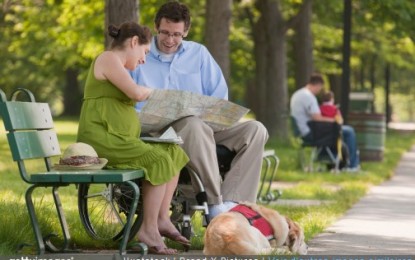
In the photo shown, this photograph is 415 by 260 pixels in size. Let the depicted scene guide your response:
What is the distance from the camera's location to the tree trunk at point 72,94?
169 feet

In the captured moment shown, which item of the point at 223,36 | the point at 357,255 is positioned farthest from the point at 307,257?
the point at 223,36

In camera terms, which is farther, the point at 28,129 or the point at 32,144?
the point at 28,129

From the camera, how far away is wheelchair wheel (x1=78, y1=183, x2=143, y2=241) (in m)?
8.44

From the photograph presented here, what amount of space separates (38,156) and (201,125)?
1221 mm

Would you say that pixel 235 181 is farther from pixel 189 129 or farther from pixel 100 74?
pixel 100 74

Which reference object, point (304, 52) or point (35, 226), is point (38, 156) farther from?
point (304, 52)

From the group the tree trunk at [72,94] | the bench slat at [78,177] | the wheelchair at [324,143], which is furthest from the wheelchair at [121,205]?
the tree trunk at [72,94]

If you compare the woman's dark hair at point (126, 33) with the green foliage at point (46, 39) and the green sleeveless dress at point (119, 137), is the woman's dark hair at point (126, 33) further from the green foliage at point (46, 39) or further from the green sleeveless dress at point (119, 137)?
the green foliage at point (46, 39)

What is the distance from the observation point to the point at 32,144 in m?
7.62

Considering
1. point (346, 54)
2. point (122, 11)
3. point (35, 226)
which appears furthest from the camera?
point (346, 54)

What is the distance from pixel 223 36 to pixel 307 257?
1236 cm

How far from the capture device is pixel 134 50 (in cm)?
801

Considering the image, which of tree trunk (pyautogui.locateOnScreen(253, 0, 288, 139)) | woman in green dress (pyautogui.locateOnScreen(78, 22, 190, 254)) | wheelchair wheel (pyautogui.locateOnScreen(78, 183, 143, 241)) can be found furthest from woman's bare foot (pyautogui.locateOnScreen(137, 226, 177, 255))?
tree trunk (pyautogui.locateOnScreen(253, 0, 288, 139))

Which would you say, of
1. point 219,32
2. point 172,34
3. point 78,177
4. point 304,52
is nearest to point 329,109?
point 219,32
